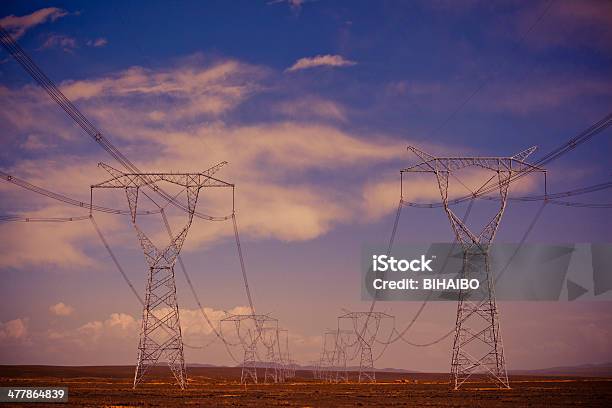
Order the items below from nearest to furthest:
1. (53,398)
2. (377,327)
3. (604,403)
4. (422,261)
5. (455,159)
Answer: (604,403) < (53,398) < (455,159) < (422,261) < (377,327)

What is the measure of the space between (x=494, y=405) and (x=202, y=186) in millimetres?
33336

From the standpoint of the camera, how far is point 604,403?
56.6m

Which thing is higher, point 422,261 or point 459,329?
point 422,261

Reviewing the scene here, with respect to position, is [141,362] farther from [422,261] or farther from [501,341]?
[501,341]

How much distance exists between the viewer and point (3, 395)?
60594 millimetres

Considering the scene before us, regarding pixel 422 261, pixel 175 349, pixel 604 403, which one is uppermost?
pixel 422 261

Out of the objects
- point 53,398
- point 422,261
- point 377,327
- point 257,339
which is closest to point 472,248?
point 422,261

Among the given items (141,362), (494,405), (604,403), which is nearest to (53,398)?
(141,362)

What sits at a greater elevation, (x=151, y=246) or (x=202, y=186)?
(x=202, y=186)

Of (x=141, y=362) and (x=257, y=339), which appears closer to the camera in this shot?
(x=141, y=362)

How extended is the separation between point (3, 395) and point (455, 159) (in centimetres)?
4605

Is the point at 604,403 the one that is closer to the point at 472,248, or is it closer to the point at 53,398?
the point at 472,248

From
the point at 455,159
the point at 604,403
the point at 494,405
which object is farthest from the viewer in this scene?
the point at 455,159

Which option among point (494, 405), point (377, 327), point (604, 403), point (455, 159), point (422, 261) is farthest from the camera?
point (377, 327)
